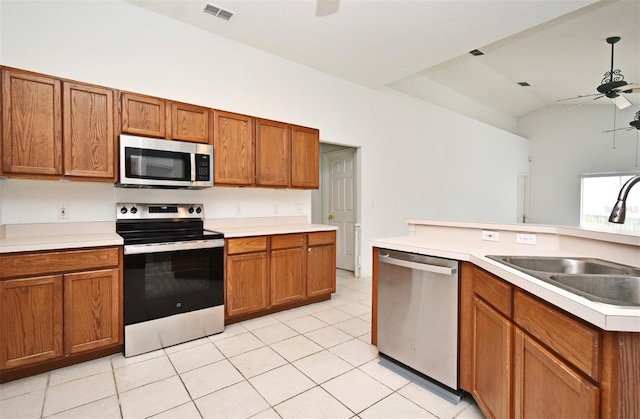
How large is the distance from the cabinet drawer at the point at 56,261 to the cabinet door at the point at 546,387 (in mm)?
2596

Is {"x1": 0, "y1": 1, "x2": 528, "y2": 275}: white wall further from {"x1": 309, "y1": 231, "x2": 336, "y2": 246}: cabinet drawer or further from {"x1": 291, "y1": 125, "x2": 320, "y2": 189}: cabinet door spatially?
{"x1": 309, "y1": 231, "x2": 336, "y2": 246}: cabinet drawer

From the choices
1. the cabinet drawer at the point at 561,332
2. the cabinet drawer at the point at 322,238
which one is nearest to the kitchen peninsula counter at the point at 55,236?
the cabinet drawer at the point at 322,238

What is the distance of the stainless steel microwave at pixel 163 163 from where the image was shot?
2.55 m

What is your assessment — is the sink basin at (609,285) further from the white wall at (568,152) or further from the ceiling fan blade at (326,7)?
the white wall at (568,152)

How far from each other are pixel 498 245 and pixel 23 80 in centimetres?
346

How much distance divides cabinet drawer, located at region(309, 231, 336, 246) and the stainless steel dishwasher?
132 centimetres

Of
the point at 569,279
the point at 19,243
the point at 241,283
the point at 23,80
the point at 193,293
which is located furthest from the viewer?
the point at 241,283

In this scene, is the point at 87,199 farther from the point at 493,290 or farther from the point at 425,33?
the point at 425,33

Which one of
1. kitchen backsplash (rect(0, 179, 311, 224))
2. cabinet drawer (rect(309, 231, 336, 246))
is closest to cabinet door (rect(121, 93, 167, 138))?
kitchen backsplash (rect(0, 179, 311, 224))

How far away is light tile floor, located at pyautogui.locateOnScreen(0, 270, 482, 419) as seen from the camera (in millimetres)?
1793

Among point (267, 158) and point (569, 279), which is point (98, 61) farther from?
point (569, 279)

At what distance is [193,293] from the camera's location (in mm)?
2697

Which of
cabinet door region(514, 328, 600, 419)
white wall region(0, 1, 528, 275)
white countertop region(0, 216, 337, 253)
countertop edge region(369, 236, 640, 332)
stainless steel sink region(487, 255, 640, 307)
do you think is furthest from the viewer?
white wall region(0, 1, 528, 275)

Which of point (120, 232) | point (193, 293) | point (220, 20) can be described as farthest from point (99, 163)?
point (220, 20)
